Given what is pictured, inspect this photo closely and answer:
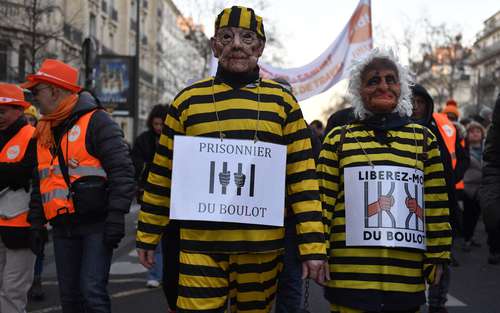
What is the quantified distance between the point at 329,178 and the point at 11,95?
8.91 feet

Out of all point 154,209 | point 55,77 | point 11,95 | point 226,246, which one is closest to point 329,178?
point 226,246

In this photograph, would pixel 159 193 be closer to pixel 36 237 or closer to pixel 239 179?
pixel 239 179

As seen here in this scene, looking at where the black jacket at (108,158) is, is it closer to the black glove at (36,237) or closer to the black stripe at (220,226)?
the black glove at (36,237)

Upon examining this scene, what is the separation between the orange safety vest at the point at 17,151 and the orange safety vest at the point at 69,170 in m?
0.67

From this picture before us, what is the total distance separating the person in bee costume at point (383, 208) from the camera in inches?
121

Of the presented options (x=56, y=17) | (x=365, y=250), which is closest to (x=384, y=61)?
(x=365, y=250)

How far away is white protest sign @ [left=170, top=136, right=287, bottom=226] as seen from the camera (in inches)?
117

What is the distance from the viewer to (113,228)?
12.5 feet

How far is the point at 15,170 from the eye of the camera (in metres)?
4.64

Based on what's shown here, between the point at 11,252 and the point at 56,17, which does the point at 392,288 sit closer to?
the point at 11,252

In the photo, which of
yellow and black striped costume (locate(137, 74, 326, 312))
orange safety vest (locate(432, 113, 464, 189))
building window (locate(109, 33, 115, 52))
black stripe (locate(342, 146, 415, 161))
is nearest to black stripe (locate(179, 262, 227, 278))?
yellow and black striped costume (locate(137, 74, 326, 312))

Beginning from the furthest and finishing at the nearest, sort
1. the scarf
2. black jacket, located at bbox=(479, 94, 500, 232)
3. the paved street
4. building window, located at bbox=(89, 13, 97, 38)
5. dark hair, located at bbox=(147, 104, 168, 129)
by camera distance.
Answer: building window, located at bbox=(89, 13, 97, 38) → dark hair, located at bbox=(147, 104, 168, 129) → the paved street → the scarf → black jacket, located at bbox=(479, 94, 500, 232)

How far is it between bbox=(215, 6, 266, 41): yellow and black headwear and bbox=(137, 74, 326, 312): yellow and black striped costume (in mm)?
274

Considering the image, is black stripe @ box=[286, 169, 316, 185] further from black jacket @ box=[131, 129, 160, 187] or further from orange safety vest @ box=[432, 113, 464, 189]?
black jacket @ box=[131, 129, 160, 187]
